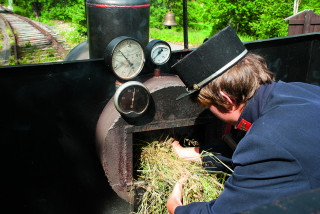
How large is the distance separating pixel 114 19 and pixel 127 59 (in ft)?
1.41

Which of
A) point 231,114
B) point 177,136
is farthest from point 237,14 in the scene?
point 231,114

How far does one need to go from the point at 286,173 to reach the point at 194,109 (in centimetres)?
110

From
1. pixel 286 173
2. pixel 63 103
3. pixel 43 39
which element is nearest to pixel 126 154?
pixel 63 103

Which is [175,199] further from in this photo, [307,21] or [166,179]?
[307,21]

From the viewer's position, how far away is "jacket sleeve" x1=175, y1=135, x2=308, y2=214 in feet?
4.17

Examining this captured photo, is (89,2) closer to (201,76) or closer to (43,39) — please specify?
(201,76)

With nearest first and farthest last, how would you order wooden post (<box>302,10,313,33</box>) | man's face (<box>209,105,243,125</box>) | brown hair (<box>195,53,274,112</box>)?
brown hair (<box>195,53,274,112</box>)
man's face (<box>209,105,243,125</box>)
wooden post (<box>302,10,313,33</box>)

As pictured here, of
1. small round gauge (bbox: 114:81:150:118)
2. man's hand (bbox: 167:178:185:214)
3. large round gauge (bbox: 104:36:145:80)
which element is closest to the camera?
man's hand (bbox: 167:178:185:214)

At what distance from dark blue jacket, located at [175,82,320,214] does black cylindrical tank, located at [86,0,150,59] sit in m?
1.38

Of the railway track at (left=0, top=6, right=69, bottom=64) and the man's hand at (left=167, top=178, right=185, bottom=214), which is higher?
the railway track at (left=0, top=6, right=69, bottom=64)

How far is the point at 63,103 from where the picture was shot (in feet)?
7.04

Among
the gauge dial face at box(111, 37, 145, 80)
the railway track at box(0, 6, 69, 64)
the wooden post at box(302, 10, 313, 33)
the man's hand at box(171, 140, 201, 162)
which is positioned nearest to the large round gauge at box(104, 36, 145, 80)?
the gauge dial face at box(111, 37, 145, 80)

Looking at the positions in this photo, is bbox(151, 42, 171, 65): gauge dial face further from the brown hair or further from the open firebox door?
the brown hair

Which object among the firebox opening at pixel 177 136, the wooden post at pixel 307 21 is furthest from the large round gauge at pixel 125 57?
the wooden post at pixel 307 21
